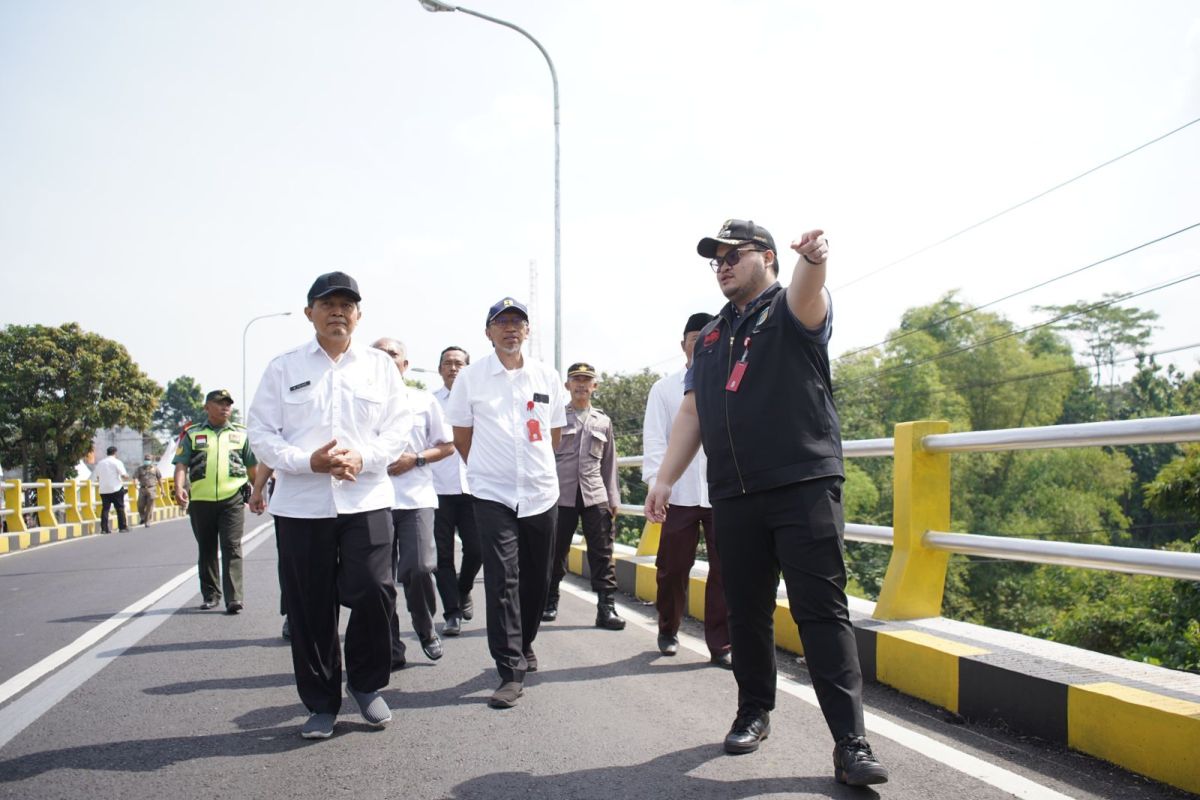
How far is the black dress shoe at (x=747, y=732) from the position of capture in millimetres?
3670

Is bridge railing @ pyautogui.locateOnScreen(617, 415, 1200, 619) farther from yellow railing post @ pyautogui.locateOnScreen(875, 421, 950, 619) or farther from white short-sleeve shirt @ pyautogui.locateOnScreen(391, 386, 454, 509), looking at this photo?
white short-sleeve shirt @ pyautogui.locateOnScreen(391, 386, 454, 509)

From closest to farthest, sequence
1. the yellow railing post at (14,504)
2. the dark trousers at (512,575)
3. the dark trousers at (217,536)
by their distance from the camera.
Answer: the dark trousers at (512,575) < the dark trousers at (217,536) < the yellow railing post at (14,504)

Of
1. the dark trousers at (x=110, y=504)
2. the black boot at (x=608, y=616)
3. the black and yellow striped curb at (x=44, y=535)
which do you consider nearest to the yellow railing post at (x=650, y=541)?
the black boot at (x=608, y=616)

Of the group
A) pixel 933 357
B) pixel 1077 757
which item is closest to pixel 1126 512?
pixel 933 357

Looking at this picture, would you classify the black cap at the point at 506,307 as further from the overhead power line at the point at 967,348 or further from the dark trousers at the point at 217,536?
the overhead power line at the point at 967,348

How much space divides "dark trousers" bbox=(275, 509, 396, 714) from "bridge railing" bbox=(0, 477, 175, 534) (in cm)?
1427

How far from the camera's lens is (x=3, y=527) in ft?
53.8

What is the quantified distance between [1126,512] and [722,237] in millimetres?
67881

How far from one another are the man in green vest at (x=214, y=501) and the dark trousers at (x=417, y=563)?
253cm

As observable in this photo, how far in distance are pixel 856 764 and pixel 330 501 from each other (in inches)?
92.4

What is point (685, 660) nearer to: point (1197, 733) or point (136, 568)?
point (1197, 733)

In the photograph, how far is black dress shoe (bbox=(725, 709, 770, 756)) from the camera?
3670 millimetres

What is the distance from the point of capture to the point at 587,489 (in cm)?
734

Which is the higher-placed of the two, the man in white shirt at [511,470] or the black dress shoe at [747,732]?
the man in white shirt at [511,470]
